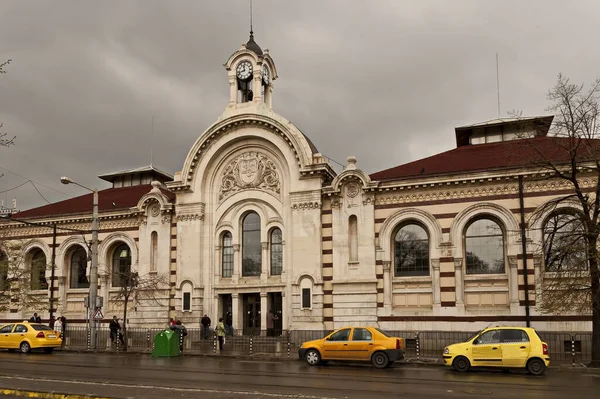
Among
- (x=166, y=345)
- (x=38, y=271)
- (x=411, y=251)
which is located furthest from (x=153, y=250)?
(x=411, y=251)

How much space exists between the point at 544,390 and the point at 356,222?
61.8 feet

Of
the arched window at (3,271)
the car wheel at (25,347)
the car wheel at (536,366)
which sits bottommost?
the car wheel at (25,347)

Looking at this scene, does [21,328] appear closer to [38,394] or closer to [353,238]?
[353,238]

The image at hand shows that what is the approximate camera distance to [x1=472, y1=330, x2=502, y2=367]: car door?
2175 centimetres

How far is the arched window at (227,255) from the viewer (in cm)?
3821

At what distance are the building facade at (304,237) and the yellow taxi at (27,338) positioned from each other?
20.6 feet

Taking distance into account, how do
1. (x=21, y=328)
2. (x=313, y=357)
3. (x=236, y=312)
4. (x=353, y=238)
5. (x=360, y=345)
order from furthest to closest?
(x=236, y=312)
(x=353, y=238)
(x=21, y=328)
(x=313, y=357)
(x=360, y=345)

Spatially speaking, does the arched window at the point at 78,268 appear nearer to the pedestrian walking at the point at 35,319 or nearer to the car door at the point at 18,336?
the pedestrian walking at the point at 35,319

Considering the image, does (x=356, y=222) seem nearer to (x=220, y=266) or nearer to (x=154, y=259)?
(x=220, y=266)

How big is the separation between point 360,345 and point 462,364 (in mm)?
3941

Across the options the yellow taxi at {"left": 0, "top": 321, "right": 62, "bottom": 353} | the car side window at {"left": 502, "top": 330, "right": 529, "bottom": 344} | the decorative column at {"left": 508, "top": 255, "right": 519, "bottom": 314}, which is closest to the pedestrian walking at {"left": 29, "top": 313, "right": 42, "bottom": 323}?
the yellow taxi at {"left": 0, "top": 321, "right": 62, "bottom": 353}

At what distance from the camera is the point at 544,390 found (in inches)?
653

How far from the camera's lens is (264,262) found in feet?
120

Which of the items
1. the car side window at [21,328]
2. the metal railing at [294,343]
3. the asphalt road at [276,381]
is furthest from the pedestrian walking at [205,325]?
the asphalt road at [276,381]
